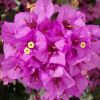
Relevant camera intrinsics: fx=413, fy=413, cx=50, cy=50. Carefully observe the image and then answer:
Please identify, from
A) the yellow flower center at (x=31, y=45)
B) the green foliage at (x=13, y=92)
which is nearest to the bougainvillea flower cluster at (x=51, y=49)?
the yellow flower center at (x=31, y=45)

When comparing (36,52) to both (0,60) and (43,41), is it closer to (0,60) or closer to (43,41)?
(43,41)

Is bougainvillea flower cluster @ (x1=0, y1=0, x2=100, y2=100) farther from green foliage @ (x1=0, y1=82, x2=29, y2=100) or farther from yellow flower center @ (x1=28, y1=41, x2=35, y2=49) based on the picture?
green foliage @ (x1=0, y1=82, x2=29, y2=100)

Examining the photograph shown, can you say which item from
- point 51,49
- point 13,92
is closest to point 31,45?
point 51,49

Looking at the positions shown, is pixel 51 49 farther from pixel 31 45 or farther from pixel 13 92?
pixel 13 92

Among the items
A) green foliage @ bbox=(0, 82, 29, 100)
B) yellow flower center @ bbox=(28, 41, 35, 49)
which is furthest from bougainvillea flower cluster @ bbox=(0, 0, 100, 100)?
green foliage @ bbox=(0, 82, 29, 100)

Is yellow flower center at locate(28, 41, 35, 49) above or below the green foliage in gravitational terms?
above

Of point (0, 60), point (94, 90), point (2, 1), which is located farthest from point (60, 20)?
point (2, 1)

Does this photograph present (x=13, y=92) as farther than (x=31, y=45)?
Yes

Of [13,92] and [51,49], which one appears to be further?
[13,92]

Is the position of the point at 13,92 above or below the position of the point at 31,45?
below
